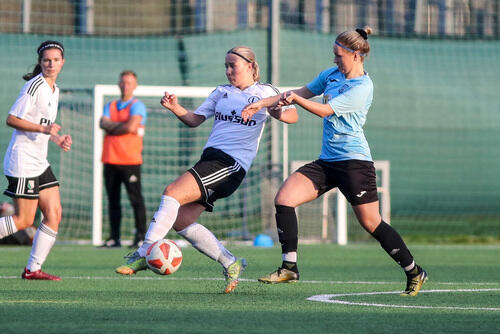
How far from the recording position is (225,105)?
714 cm

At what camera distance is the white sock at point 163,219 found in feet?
21.9

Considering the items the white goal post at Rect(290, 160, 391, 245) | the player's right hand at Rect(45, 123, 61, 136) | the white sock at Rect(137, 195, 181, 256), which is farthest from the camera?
the white goal post at Rect(290, 160, 391, 245)

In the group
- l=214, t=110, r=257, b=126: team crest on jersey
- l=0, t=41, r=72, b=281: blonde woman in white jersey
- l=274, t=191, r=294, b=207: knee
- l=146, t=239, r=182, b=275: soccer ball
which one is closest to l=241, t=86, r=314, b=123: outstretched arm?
l=214, t=110, r=257, b=126: team crest on jersey

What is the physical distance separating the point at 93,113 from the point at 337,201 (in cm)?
365

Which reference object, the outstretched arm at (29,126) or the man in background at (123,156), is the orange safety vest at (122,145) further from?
the outstretched arm at (29,126)

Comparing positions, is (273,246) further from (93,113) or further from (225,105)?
(225,105)

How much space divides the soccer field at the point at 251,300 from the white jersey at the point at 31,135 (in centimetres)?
87

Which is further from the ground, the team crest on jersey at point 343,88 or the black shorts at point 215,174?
the team crest on jersey at point 343,88

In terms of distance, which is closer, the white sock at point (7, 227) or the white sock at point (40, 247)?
the white sock at point (7, 227)

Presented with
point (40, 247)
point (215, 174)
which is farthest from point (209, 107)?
point (40, 247)

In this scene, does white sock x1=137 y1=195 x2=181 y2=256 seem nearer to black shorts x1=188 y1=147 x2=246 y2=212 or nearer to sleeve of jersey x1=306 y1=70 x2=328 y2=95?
black shorts x1=188 y1=147 x2=246 y2=212

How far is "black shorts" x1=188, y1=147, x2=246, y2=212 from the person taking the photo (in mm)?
6820

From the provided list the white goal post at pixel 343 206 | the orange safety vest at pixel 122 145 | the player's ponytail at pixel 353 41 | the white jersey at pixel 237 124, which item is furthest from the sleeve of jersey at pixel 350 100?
the white goal post at pixel 343 206

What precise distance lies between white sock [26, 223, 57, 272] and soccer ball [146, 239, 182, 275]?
175 centimetres
